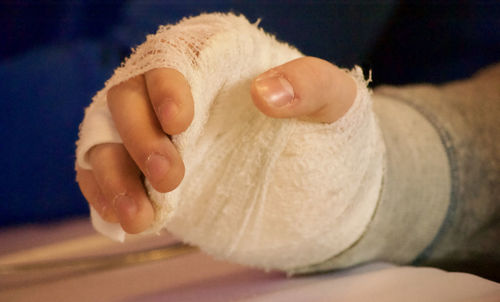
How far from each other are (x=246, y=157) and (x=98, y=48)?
1.25 feet

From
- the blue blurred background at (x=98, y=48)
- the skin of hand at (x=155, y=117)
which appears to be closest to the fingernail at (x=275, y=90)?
the skin of hand at (x=155, y=117)

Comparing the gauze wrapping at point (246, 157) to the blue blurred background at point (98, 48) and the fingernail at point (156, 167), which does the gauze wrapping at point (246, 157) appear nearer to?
the fingernail at point (156, 167)

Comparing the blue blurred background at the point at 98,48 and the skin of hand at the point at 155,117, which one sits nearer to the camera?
the skin of hand at the point at 155,117

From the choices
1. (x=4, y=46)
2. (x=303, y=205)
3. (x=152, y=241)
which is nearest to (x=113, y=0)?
(x=4, y=46)

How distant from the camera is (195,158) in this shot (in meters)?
0.29

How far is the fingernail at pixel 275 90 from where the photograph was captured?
245mm

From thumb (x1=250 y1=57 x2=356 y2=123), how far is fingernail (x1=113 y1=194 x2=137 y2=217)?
0.30 feet

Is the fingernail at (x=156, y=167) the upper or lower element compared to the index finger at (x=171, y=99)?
lower

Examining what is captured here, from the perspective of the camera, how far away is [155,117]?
23 cm

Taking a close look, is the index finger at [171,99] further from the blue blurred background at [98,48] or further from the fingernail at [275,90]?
the blue blurred background at [98,48]

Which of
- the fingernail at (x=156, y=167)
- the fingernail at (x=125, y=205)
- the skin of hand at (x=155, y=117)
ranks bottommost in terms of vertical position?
the fingernail at (x=125, y=205)

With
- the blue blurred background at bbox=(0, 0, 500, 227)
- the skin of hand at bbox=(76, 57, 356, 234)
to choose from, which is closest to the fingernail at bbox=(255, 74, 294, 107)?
the skin of hand at bbox=(76, 57, 356, 234)

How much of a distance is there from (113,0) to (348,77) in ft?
1.46

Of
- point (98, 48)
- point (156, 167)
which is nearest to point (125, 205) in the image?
point (156, 167)
